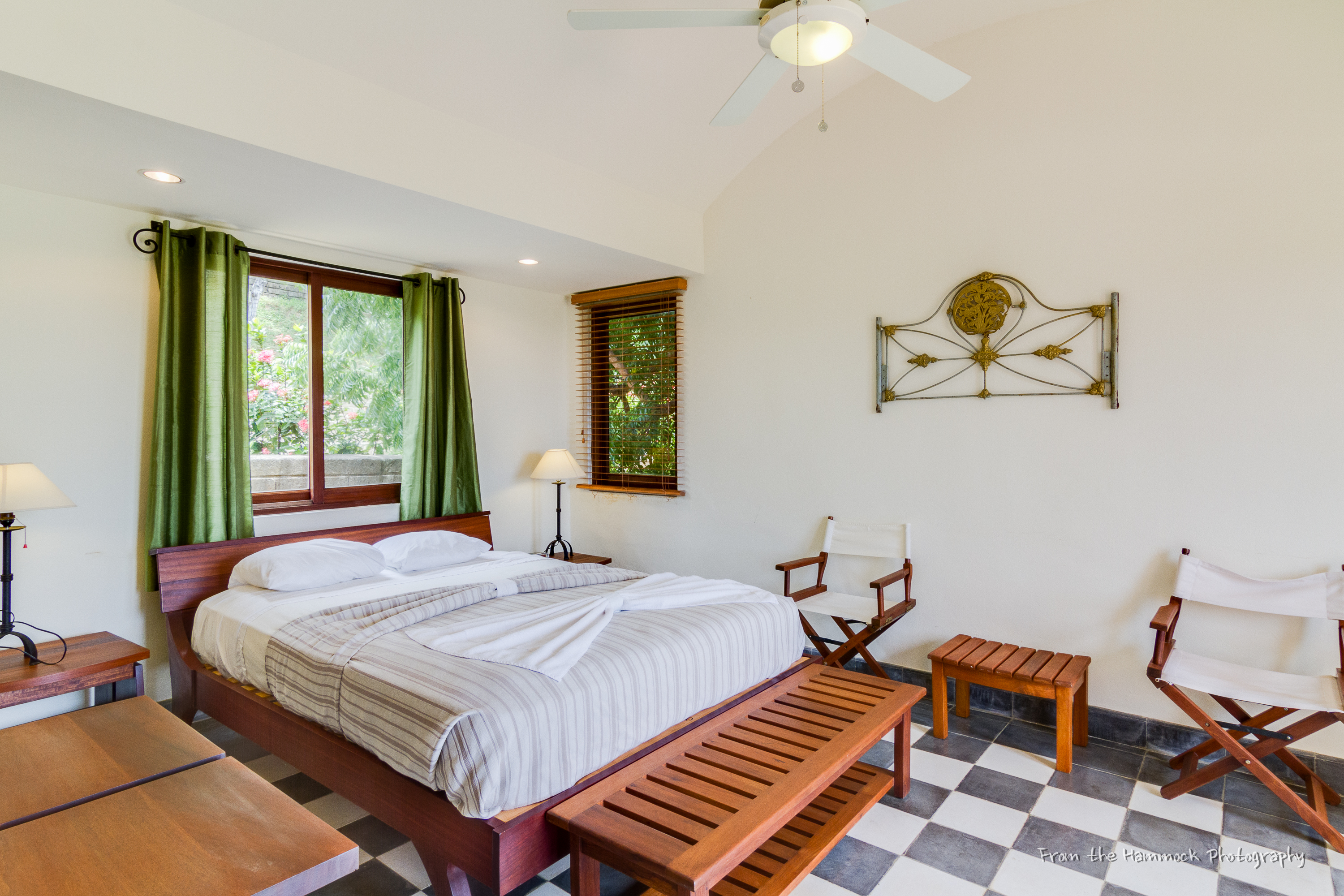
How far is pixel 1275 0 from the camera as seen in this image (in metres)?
2.77

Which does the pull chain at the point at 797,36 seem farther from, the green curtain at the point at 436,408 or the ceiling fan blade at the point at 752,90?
the green curtain at the point at 436,408

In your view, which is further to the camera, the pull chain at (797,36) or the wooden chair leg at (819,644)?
the wooden chair leg at (819,644)

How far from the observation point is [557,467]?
469 centimetres

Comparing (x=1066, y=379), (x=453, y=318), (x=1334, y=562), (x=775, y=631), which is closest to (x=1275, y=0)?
(x=1066, y=379)

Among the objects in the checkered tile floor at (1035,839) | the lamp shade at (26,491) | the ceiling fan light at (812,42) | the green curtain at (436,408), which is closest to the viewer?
the ceiling fan light at (812,42)

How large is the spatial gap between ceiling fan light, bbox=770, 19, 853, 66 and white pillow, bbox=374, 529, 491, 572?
286 cm

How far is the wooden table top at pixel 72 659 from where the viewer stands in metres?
2.57

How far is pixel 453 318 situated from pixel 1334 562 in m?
4.40

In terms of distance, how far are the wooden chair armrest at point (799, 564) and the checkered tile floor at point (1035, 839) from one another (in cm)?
104

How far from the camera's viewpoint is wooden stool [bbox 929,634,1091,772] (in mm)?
2857

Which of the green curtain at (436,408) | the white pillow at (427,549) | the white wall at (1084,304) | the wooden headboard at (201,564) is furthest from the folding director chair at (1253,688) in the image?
the wooden headboard at (201,564)

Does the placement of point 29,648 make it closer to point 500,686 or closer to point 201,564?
point 201,564

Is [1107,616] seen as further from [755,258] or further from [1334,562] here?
[755,258]

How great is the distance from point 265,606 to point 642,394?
2.67m
